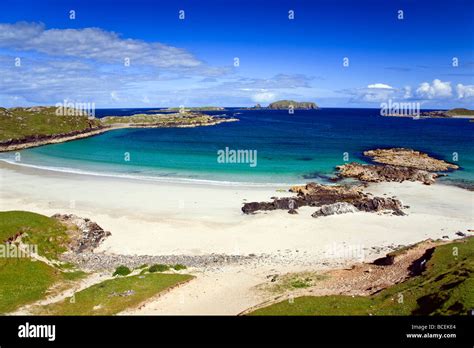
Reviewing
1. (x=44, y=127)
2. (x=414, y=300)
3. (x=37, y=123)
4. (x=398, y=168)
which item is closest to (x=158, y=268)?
(x=414, y=300)

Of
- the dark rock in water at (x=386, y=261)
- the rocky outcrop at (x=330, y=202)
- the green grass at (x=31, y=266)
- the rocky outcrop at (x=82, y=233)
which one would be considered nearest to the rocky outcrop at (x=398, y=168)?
the rocky outcrop at (x=330, y=202)

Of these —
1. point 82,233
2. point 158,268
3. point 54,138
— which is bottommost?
point 158,268

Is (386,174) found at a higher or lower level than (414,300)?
higher

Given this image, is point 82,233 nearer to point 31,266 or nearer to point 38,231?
point 38,231

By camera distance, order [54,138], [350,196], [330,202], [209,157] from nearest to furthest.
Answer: [330,202] → [350,196] → [209,157] → [54,138]

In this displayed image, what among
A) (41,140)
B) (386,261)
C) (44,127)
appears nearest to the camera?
(386,261)

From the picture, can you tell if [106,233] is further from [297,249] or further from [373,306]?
[373,306]
